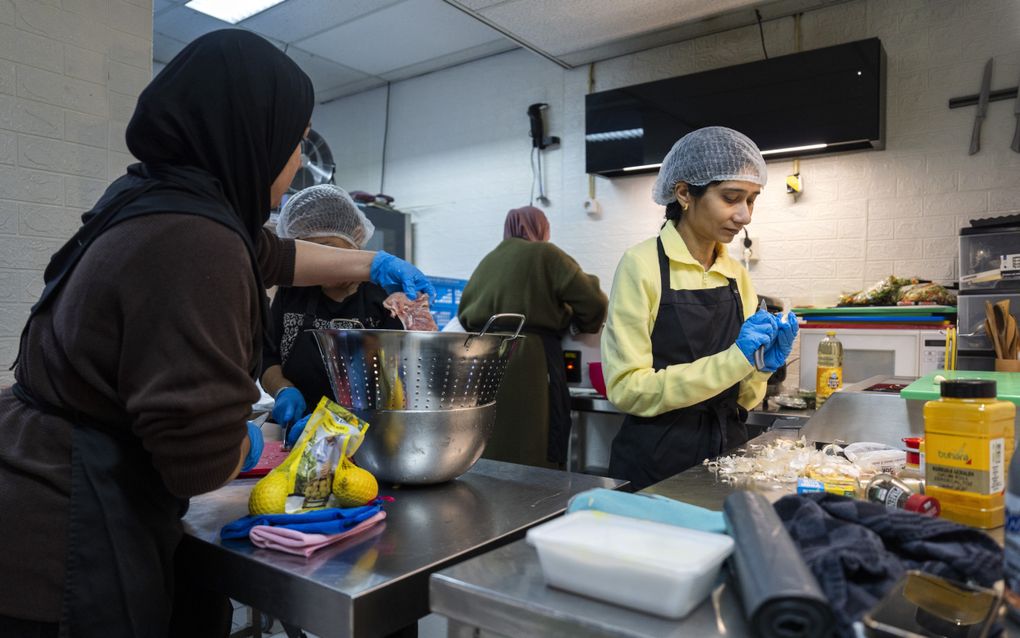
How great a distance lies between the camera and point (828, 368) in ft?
9.05

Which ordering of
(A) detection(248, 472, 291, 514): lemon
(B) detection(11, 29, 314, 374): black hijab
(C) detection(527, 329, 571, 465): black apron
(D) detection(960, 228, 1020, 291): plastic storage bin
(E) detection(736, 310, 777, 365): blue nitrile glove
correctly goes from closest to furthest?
(B) detection(11, 29, 314, 374): black hijab
(A) detection(248, 472, 291, 514): lemon
(E) detection(736, 310, 777, 365): blue nitrile glove
(D) detection(960, 228, 1020, 291): plastic storage bin
(C) detection(527, 329, 571, 465): black apron

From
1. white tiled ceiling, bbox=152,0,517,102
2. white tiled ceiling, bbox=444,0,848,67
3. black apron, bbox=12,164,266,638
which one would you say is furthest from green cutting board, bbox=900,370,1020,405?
white tiled ceiling, bbox=152,0,517,102

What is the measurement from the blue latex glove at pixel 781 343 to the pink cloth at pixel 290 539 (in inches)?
40.6

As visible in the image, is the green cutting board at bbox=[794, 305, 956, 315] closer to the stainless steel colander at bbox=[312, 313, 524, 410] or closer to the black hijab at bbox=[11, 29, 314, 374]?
the stainless steel colander at bbox=[312, 313, 524, 410]

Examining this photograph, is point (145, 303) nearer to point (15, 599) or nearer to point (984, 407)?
point (15, 599)

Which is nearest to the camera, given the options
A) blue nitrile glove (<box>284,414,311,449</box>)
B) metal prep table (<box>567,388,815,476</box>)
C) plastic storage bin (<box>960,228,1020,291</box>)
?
blue nitrile glove (<box>284,414,311,449</box>)

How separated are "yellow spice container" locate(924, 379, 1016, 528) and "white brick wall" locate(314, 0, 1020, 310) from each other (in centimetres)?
281

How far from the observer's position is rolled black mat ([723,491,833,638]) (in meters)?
0.56

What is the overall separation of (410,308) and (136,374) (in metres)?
0.84

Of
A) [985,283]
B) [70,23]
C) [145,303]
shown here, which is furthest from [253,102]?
[985,283]

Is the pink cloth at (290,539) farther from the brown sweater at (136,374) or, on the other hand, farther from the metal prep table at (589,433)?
the metal prep table at (589,433)

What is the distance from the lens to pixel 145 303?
0.88 m

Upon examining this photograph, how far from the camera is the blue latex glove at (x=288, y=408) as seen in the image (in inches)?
67.1

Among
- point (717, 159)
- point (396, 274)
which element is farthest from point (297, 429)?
point (717, 159)
